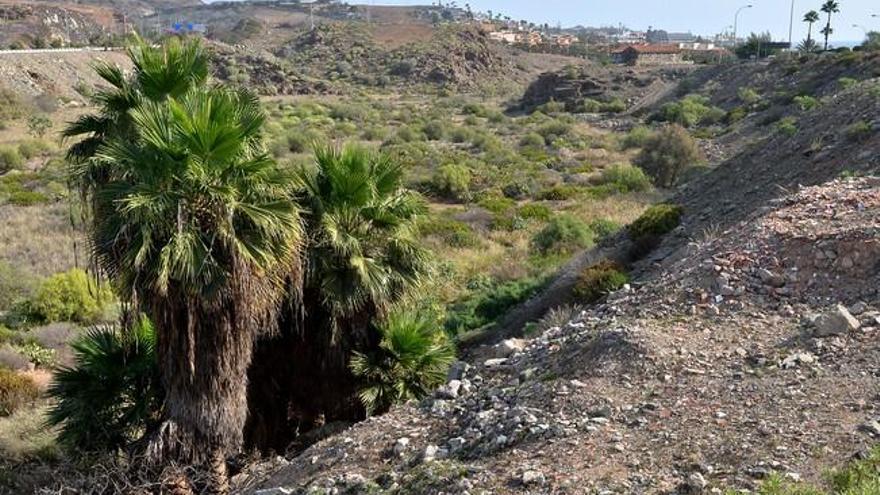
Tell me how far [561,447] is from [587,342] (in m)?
2.10

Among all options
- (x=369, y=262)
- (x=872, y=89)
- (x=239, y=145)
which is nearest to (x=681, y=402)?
(x=369, y=262)

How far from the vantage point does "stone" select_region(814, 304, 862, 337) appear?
7.58 m

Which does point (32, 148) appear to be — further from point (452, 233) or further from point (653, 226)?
point (653, 226)

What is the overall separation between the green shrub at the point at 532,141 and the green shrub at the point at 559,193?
15.5 meters

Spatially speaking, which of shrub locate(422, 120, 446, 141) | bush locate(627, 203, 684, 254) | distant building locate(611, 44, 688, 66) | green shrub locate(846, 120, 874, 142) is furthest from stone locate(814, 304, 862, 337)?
distant building locate(611, 44, 688, 66)

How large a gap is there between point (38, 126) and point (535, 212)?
31125 mm

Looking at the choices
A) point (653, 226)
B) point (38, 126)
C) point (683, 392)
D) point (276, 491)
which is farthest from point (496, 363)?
point (38, 126)

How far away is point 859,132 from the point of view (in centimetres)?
1485

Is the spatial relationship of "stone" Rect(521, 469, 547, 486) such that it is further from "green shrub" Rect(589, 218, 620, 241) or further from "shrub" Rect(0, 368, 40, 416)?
"green shrub" Rect(589, 218, 620, 241)

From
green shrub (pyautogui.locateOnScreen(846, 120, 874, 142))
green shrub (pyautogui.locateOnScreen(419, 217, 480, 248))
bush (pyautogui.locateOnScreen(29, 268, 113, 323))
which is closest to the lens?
green shrub (pyautogui.locateOnScreen(846, 120, 874, 142))

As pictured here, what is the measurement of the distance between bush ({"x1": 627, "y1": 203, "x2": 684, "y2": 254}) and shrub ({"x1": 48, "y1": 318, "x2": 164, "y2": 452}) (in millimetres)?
9158

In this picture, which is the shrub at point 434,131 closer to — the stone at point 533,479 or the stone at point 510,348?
the stone at point 510,348

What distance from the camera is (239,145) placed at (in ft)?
26.3

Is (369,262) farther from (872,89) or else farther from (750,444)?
(872,89)
